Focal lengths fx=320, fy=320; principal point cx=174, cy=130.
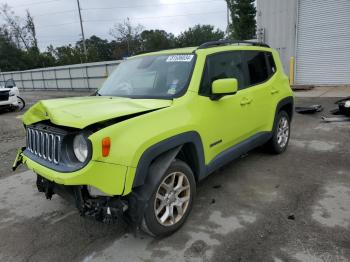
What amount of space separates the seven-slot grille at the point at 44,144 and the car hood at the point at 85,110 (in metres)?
0.14

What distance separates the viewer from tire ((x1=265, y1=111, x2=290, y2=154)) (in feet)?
17.4

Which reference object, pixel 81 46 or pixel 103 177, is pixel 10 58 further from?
pixel 103 177

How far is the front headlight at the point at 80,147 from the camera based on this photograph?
278 centimetres

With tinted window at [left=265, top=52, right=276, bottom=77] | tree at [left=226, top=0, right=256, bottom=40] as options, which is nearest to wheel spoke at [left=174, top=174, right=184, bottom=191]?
tinted window at [left=265, top=52, right=276, bottom=77]

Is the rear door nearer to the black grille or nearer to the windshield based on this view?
the windshield

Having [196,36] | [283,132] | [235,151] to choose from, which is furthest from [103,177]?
[196,36]

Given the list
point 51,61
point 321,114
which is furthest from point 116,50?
point 321,114

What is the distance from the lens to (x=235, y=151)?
4.17 meters

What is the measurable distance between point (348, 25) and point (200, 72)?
512 inches

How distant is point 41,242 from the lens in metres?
3.32

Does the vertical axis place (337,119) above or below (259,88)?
Answer: below

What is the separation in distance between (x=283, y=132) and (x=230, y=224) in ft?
9.05

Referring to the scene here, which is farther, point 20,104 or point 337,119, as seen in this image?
point 20,104

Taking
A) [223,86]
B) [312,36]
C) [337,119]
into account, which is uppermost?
[312,36]
